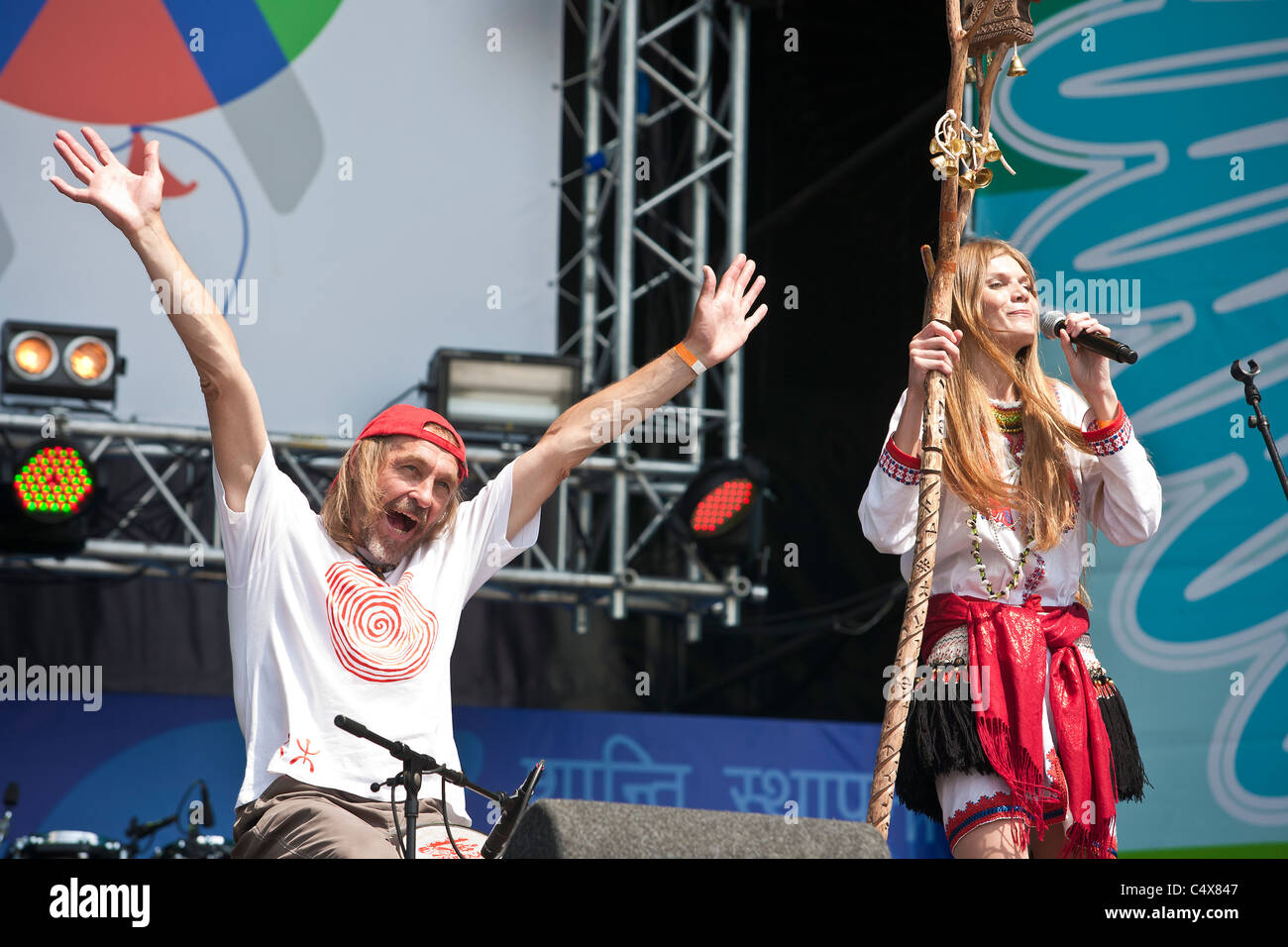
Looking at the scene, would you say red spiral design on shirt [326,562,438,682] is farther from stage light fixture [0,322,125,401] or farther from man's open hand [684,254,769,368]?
stage light fixture [0,322,125,401]

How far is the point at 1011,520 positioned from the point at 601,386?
382cm

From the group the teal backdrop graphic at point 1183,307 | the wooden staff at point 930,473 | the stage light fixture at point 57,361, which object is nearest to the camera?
the wooden staff at point 930,473

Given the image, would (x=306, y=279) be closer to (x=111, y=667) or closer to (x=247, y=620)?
(x=111, y=667)

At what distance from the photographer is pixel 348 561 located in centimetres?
306

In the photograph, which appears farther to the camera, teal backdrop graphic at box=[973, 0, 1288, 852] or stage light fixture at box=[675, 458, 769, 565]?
stage light fixture at box=[675, 458, 769, 565]

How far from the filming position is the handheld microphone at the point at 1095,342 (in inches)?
104

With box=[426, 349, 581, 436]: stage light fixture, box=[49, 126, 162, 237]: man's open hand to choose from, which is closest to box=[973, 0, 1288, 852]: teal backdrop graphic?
box=[426, 349, 581, 436]: stage light fixture

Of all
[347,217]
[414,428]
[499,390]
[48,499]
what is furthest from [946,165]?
[347,217]

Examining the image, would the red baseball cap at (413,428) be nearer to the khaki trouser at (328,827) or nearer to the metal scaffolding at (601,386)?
the khaki trouser at (328,827)

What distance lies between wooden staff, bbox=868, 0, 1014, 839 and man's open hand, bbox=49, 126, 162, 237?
Result: 152 centimetres

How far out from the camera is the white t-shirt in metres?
2.83

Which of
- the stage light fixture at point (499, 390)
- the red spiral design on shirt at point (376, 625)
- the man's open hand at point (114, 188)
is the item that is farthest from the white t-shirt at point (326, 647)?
the stage light fixture at point (499, 390)

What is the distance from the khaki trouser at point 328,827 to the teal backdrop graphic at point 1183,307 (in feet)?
8.75
